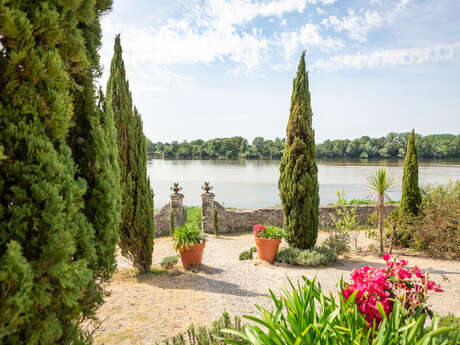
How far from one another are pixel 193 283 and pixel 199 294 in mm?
596

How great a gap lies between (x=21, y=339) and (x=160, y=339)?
1.96 meters

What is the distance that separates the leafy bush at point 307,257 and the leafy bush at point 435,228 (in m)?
2.91

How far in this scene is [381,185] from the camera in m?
7.75

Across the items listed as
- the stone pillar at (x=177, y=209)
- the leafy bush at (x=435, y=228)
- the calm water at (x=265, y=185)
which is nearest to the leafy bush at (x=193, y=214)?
the calm water at (x=265, y=185)

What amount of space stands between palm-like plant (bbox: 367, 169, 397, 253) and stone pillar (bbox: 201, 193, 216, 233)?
22.1 feet

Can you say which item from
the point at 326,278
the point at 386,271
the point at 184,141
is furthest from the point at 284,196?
the point at 184,141

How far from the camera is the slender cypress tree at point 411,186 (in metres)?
8.11

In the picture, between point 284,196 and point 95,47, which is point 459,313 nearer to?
point 284,196

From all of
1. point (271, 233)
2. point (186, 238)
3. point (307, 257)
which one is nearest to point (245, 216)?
point (271, 233)

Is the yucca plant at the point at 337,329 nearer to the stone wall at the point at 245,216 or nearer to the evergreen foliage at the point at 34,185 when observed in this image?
the evergreen foliage at the point at 34,185

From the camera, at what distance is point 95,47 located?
2.43m

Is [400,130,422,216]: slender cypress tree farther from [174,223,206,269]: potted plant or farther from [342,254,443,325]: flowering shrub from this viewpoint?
[342,254,443,325]: flowering shrub

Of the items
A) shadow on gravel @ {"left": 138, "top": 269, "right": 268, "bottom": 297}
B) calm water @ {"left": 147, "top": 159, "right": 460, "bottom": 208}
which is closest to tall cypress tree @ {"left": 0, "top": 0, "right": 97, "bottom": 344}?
shadow on gravel @ {"left": 138, "top": 269, "right": 268, "bottom": 297}

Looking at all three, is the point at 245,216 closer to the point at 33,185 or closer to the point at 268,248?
the point at 268,248
